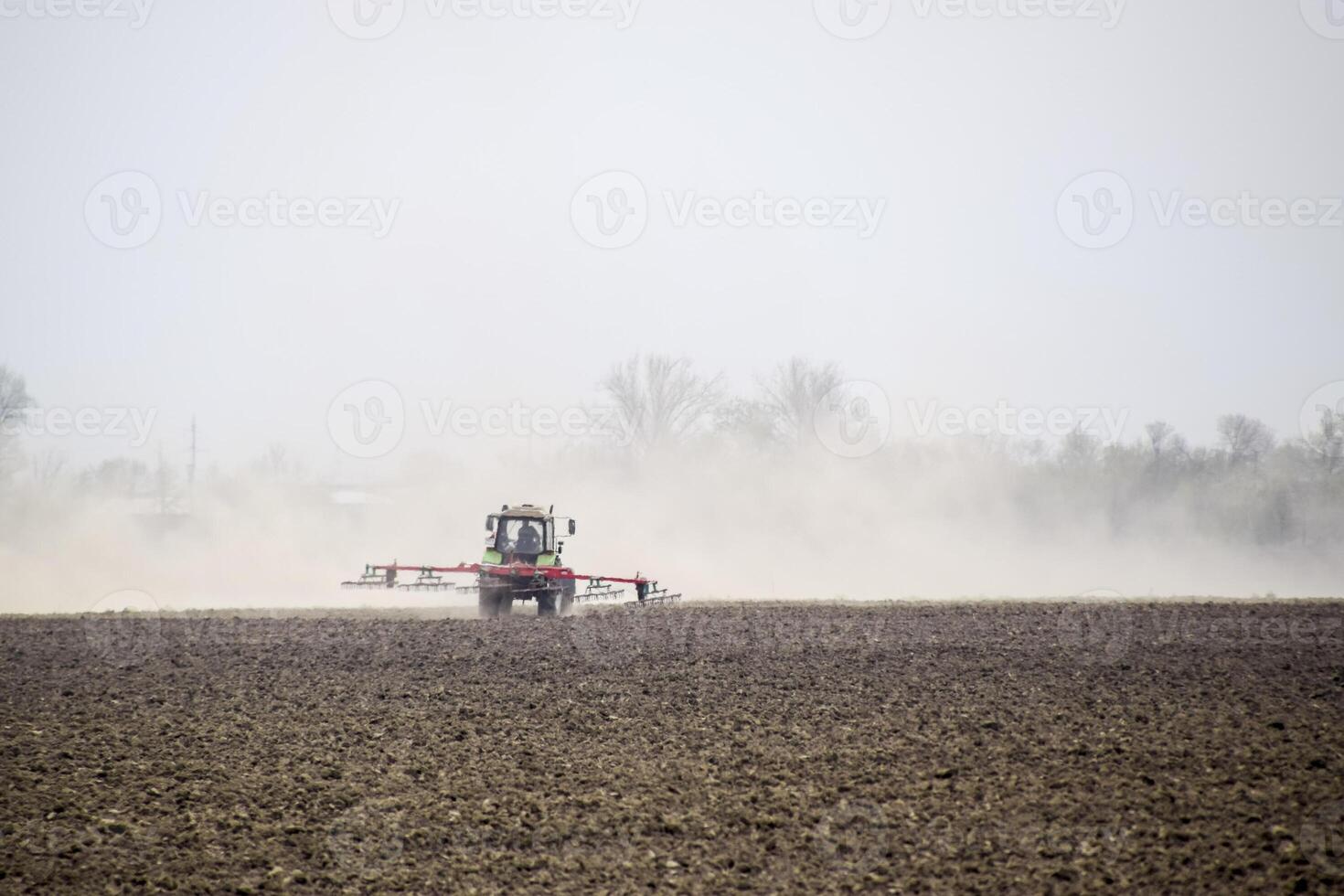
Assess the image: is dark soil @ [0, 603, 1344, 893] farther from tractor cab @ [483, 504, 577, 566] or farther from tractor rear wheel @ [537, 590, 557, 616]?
tractor cab @ [483, 504, 577, 566]

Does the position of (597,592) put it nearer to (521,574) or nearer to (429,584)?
(521,574)

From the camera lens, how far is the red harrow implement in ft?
79.9

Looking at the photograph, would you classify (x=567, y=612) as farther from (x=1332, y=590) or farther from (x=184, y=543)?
(x=1332, y=590)

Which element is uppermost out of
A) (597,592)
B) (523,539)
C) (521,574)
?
(523,539)

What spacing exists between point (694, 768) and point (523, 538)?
15.4 metres

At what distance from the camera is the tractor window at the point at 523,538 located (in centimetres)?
2559

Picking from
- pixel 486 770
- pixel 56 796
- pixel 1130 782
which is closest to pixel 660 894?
pixel 486 770

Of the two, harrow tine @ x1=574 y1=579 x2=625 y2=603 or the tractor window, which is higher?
the tractor window

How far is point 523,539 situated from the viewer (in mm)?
25625

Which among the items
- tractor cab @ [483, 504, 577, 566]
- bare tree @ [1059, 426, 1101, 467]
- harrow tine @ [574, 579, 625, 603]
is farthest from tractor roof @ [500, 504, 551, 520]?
bare tree @ [1059, 426, 1101, 467]

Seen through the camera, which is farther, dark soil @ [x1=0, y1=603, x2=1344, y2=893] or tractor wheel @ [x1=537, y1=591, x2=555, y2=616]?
tractor wheel @ [x1=537, y1=591, x2=555, y2=616]

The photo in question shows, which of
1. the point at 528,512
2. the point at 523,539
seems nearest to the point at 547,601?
the point at 523,539

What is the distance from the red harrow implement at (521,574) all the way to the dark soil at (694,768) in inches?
249

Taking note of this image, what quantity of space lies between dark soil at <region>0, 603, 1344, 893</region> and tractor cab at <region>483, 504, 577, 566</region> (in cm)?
746
